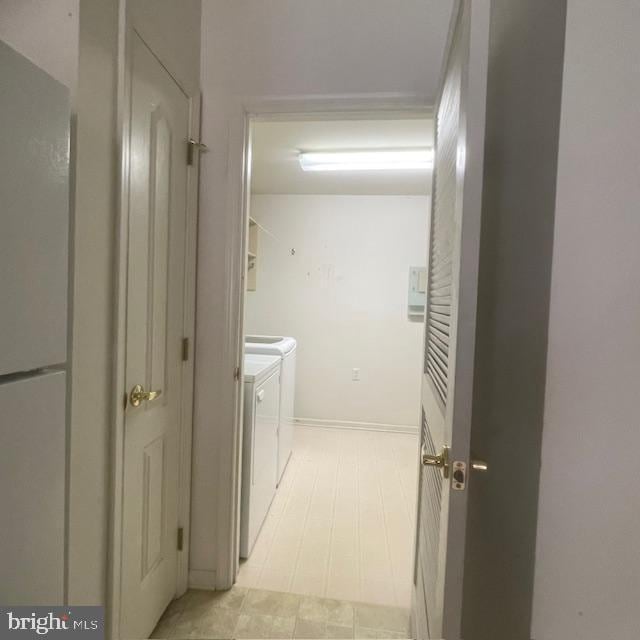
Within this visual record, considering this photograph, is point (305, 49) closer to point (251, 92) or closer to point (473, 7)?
point (251, 92)

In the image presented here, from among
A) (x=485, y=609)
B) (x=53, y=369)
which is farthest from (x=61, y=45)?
(x=485, y=609)

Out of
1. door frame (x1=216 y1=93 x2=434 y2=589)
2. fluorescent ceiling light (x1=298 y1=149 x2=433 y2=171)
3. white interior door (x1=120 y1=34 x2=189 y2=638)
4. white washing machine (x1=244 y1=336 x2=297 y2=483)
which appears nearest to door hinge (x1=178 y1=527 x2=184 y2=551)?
white interior door (x1=120 y1=34 x2=189 y2=638)

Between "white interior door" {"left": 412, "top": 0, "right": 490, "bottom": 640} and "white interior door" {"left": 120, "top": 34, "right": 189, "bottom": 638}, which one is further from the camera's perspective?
"white interior door" {"left": 120, "top": 34, "right": 189, "bottom": 638}

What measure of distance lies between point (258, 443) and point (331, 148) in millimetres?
2147

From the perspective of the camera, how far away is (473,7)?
59 centimetres

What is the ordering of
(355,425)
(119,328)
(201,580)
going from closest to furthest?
Result: (119,328), (201,580), (355,425)

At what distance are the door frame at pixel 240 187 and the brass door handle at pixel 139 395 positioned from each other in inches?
15.5

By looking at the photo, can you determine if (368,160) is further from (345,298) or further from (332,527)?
(332,527)

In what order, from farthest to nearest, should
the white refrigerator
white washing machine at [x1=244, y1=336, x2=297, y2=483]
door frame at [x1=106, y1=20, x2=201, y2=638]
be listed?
white washing machine at [x1=244, y1=336, x2=297, y2=483], door frame at [x1=106, y1=20, x2=201, y2=638], the white refrigerator

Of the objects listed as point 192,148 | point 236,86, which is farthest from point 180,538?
point 236,86

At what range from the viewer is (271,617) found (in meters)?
1.35

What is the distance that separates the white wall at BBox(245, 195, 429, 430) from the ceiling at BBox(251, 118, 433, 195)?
22 centimetres

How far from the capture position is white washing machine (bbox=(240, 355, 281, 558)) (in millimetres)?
1642

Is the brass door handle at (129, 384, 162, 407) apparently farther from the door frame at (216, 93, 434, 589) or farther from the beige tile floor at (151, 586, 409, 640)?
the beige tile floor at (151, 586, 409, 640)
